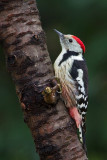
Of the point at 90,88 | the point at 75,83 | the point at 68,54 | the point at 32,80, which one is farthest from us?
the point at 90,88

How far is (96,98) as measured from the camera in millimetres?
5816

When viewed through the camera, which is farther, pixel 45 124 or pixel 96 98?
pixel 96 98

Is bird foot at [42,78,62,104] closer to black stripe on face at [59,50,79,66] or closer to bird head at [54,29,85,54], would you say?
black stripe on face at [59,50,79,66]

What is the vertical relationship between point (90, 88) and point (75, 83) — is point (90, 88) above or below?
below

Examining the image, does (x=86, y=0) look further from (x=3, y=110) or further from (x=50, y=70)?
(x=50, y=70)

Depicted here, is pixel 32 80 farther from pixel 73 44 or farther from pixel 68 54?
pixel 73 44

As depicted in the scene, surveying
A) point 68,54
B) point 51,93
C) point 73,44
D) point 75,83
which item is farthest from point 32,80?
→ point 73,44

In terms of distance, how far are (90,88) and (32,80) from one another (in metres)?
2.68

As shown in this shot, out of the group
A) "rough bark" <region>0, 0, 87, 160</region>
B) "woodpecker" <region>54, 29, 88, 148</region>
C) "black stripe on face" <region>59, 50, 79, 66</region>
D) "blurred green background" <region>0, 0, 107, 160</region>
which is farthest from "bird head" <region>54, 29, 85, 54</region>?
"rough bark" <region>0, 0, 87, 160</region>

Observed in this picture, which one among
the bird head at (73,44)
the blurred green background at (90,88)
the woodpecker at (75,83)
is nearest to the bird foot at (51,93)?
the woodpecker at (75,83)

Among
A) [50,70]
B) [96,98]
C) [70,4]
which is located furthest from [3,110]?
[50,70]

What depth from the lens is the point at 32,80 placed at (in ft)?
10.4

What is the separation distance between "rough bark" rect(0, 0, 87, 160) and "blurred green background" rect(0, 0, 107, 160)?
2026 millimetres

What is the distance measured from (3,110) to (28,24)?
9.89 ft
